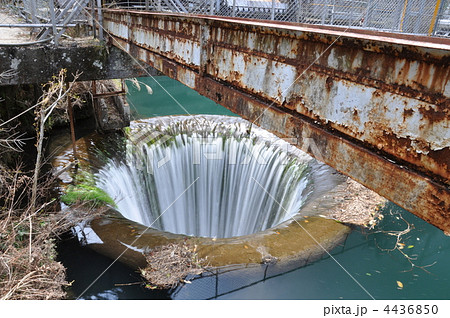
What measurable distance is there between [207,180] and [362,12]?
604 cm

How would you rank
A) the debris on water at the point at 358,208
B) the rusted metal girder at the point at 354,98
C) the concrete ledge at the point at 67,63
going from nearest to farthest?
the rusted metal girder at the point at 354,98 < the concrete ledge at the point at 67,63 < the debris on water at the point at 358,208

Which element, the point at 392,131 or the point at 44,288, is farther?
the point at 44,288

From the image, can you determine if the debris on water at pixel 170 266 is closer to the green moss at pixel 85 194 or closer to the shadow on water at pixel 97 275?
the shadow on water at pixel 97 275

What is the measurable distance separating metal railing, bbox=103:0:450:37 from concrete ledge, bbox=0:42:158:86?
1.24 m

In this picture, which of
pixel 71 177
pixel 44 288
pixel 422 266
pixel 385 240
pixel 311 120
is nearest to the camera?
pixel 311 120

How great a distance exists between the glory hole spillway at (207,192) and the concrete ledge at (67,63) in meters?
2.76

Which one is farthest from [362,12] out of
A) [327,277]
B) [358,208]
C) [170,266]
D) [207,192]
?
[170,266]

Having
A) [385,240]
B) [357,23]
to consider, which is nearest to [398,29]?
[357,23]

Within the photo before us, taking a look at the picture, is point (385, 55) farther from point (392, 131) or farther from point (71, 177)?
point (71, 177)

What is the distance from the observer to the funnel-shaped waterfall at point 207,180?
29.6 feet

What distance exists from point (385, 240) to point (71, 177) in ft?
25.7

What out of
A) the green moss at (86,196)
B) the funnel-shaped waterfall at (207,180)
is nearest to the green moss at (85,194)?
the green moss at (86,196)

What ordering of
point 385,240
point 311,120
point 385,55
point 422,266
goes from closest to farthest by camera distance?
point 385,55 → point 311,120 → point 422,266 → point 385,240

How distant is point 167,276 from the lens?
19.5 feet
